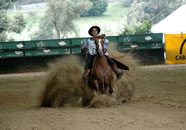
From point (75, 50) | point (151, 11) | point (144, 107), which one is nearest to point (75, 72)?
point (144, 107)

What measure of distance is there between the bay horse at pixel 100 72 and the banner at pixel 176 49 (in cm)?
1500

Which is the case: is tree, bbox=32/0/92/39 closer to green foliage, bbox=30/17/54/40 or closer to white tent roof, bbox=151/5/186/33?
green foliage, bbox=30/17/54/40

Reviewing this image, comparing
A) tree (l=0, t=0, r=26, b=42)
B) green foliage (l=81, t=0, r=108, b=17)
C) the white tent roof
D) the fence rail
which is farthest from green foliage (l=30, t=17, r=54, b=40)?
the fence rail

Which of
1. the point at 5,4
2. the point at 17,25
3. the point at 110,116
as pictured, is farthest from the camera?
the point at 5,4

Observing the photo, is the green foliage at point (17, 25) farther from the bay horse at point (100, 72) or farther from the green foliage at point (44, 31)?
the bay horse at point (100, 72)

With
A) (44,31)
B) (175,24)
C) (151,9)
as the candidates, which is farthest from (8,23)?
(151,9)

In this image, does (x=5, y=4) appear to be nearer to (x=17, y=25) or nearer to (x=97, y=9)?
(x=17, y=25)

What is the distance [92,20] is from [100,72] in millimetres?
54185

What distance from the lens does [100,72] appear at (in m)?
8.38

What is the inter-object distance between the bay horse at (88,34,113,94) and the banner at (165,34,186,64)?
1500 centimetres

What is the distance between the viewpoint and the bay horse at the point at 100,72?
8.38 m

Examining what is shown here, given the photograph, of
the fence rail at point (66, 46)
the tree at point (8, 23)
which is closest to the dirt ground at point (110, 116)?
the fence rail at point (66, 46)

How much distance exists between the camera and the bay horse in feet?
27.5

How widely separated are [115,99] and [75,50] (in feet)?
48.1
